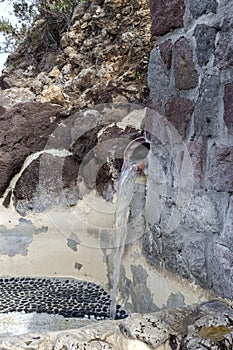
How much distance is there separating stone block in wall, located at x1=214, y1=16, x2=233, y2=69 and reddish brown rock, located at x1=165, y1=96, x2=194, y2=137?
0.18 metres

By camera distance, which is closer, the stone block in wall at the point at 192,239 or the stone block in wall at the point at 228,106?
the stone block in wall at the point at 228,106

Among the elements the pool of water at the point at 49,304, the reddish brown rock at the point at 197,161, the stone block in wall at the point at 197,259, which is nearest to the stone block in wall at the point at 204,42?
the reddish brown rock at the point at 197,161

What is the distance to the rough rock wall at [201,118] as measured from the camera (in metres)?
1.26

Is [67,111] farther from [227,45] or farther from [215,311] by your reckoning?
[215,311]

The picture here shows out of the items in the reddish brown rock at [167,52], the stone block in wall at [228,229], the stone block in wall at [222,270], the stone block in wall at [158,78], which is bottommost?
the stone block in wall at [222,270]

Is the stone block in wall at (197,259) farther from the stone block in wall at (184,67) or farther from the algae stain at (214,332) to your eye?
the stone block in wall at (184,67)

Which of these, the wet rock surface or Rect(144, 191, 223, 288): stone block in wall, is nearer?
Rect(144, 191, 223, 288): stone block in wall

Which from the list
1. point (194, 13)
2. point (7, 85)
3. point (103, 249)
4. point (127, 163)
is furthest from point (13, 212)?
point (194, 13)

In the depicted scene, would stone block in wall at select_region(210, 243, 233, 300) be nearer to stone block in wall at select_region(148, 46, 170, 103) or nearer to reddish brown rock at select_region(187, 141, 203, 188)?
reddish brown rock at select_region(187, 141, 203, 188)

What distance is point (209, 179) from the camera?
1.34m

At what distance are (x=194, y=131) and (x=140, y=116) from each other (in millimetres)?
1091

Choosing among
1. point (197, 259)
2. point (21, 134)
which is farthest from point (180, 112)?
point (21, 134)

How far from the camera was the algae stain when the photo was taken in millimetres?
980

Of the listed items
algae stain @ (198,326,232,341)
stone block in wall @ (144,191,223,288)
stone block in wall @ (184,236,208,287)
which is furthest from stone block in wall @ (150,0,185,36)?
algae stain @ (198,326,232,341)
